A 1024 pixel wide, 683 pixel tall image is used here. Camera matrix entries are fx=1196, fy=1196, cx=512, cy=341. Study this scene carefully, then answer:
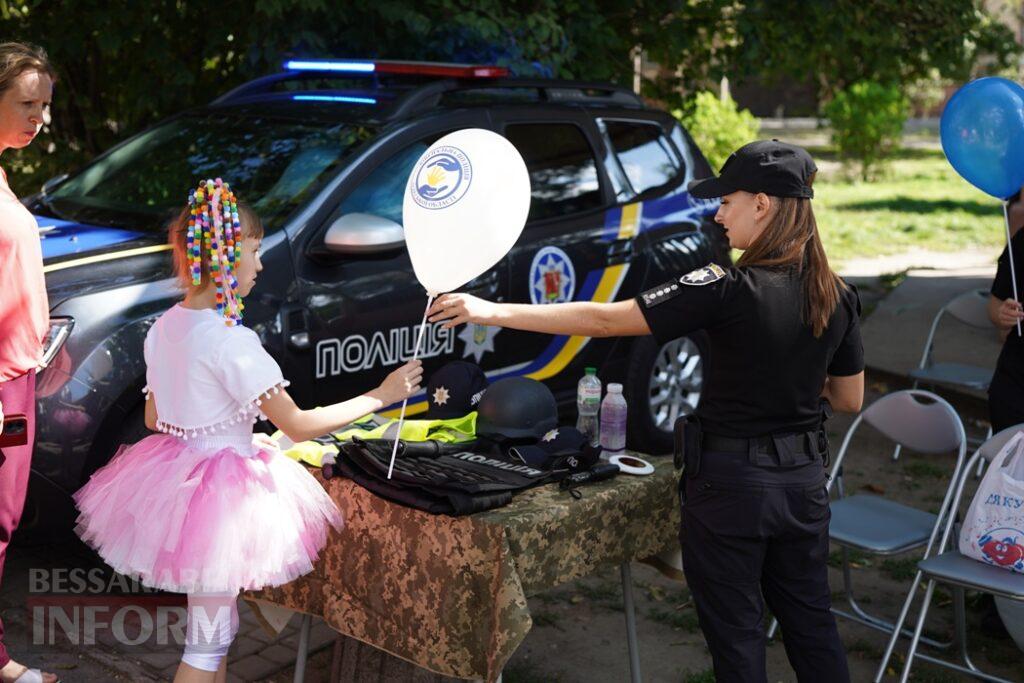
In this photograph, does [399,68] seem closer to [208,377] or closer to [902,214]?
[208,377]

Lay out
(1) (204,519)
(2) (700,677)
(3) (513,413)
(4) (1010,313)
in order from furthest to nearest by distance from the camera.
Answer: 1. (4) (1010,313)
2. (2) (700,677)
3. (3) (513,413)
4. (1) (204,519)

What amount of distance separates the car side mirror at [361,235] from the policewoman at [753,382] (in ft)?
4.87

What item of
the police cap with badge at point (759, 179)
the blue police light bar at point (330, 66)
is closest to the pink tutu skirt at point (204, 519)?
the police cap with badge at point (759, 179)

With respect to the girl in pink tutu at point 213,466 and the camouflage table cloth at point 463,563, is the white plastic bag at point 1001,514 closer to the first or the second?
the camouflage table cloth at point 463,563

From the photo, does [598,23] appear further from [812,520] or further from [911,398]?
[812,520]

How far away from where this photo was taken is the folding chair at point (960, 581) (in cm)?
384

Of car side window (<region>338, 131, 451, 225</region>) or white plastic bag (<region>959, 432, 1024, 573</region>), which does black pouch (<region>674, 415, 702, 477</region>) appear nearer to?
white plastic bag (<region>959, 432, 1024, 573</region>)

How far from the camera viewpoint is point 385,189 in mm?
5172

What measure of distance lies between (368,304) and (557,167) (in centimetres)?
151

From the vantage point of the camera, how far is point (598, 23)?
766 centimetres

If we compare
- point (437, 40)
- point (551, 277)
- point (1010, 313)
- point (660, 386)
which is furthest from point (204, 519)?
point (437, 40)

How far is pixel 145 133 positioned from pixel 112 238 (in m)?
1.29

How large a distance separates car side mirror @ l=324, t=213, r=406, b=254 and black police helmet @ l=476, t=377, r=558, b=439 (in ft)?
3.96

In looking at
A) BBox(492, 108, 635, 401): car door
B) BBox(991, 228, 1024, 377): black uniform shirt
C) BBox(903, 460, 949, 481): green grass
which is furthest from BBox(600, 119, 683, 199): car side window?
BBox(991, 228, 1024, 377): black uniform shirt
